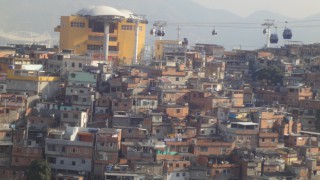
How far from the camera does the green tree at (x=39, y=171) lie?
66.3 feet

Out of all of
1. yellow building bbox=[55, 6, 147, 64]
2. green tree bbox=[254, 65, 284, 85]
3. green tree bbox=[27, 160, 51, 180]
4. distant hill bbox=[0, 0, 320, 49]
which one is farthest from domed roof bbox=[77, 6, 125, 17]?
distant hill bbox=[0, 0, 320, 49]

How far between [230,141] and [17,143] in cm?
668

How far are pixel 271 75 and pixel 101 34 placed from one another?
970 cm

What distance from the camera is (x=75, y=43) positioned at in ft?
125

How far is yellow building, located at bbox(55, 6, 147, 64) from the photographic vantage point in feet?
125

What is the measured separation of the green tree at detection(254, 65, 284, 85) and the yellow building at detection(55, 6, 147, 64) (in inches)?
292

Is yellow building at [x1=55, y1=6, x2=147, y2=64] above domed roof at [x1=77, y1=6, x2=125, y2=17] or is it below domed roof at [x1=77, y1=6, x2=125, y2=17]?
below

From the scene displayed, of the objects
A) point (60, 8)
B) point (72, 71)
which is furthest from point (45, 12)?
point (72, 71)

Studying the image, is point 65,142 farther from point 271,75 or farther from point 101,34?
point 101,34

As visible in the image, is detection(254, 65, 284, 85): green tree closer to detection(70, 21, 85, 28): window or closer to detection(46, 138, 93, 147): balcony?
detection(70, 21, 85, 28): window

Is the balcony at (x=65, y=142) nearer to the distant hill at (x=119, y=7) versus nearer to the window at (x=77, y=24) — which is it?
the window at (x=77, y=24)

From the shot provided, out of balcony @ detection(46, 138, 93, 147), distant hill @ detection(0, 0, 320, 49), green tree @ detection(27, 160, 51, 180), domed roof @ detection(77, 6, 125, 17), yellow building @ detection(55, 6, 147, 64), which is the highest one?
distant hill @ detection(0, 0, 320, 49)

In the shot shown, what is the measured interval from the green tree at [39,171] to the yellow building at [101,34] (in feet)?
55.9

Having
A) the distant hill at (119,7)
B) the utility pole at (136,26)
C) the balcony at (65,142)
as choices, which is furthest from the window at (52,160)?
the distant hill at (119,7)
